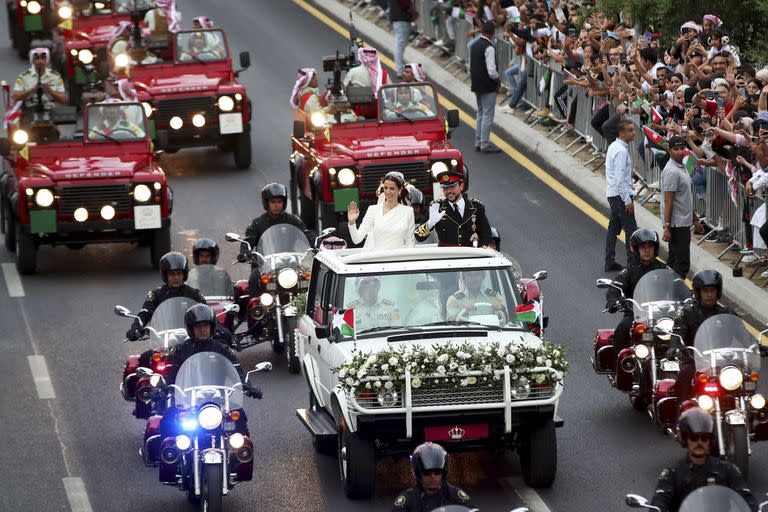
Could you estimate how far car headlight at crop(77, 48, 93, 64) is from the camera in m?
35.1

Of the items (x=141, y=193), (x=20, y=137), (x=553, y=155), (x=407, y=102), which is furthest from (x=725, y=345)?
(x=553, y=155)

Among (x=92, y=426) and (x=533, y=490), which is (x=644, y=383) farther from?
(x=92, y=426)

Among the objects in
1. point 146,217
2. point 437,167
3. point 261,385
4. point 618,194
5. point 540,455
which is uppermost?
point 540,455

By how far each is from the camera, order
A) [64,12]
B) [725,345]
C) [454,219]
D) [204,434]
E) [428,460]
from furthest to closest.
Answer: [64,12], [454,219], [725,345], [204,434], [428,460]

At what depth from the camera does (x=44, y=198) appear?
24516mm

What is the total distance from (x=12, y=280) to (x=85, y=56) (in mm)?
11117

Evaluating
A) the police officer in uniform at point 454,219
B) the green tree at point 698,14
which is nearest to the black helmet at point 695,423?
the police officer in uniform at point 454,219

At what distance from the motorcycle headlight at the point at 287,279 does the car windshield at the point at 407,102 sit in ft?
20.5

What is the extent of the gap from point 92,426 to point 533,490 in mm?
4921

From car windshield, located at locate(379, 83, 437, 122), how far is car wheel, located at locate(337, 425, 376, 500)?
1088 centimetres

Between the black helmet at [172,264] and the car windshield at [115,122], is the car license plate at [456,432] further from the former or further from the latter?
the car windshield at [115,122]

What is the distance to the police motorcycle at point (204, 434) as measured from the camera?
14617 mm

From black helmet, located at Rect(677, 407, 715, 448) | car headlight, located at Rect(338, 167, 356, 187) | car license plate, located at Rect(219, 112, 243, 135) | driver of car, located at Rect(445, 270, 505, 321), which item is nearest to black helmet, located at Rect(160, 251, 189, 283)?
driver of car, located at Rect(445, 270, 505, 321)

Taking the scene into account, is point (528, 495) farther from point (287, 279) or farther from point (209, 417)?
point (287, 279)
